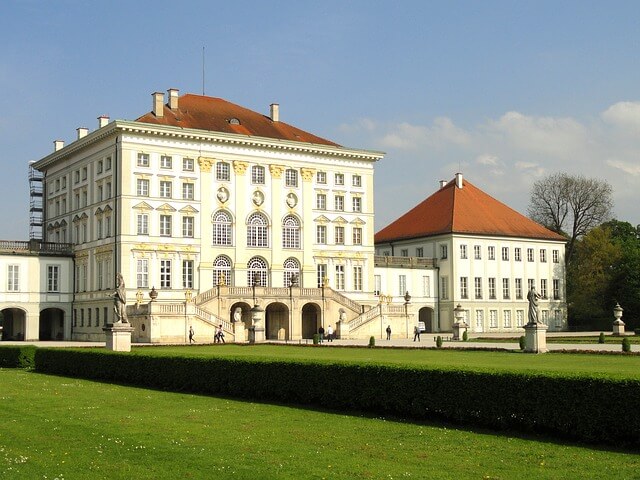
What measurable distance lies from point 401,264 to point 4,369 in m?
45.5

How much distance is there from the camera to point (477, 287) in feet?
253

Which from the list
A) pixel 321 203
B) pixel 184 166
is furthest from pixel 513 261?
pixel 184 166

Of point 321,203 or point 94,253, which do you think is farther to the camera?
Result: point 321,203

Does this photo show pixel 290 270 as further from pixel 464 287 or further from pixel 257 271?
pixel 464 287

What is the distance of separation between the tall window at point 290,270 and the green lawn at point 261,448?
45.8 m

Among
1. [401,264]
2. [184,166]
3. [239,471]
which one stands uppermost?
[184,166]

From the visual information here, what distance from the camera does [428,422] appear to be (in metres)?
17.9

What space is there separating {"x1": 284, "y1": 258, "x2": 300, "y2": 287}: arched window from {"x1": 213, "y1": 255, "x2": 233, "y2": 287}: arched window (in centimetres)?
448

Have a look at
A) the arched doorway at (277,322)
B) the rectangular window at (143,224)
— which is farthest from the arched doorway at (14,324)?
the arched doorway at (277,322)

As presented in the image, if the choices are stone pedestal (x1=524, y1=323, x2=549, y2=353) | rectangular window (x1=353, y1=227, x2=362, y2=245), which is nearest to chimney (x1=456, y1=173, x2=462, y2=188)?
rectangular window (x1=353, y1=227, x2=362, y2=245)

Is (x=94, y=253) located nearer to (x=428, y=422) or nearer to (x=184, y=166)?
(x=184, y=166)

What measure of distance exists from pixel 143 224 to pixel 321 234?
543 inches

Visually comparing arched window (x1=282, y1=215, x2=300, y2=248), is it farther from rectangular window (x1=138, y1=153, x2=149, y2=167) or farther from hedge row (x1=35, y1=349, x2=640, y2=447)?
hedge row (x1=35, y1=349, x2=640, y2=447)

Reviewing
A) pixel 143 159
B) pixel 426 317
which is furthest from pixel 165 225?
pixel 426 317
